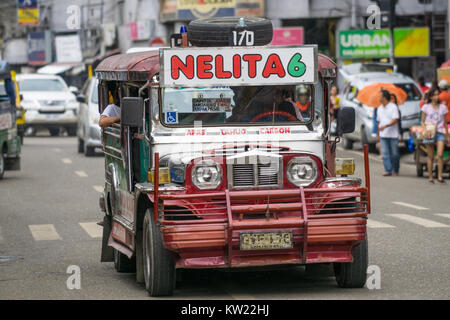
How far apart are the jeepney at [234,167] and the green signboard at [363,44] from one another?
107 feet

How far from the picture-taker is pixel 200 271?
11.1m

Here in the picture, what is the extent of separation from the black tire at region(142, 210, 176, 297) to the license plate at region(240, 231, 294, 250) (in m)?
0.64

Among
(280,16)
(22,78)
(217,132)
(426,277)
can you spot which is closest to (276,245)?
(217,132)

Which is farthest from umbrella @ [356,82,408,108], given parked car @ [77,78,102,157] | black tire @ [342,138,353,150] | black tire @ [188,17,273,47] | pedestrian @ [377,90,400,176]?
black tire @ [188,17,273,47]

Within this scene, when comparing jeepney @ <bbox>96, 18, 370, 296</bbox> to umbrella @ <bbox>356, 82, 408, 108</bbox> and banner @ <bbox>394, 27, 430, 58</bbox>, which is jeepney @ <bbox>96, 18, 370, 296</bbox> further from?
banner @ <bbox>394, 27, 430, 58</bbox>

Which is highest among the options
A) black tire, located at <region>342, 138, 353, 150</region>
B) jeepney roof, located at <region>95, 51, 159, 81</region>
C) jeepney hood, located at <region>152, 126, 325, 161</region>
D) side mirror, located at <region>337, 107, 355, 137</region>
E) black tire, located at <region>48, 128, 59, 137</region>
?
jeepney roof, located at <region>95, 51, 159, 81</region>

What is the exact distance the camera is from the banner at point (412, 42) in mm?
43406

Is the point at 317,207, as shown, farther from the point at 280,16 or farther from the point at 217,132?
the point at 280,16

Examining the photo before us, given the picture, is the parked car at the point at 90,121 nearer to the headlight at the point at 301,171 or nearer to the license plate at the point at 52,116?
the license plate at the point at 52,116

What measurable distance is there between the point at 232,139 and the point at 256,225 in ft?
3.40

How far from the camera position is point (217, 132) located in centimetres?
1005

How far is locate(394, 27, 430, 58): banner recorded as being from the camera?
142ft

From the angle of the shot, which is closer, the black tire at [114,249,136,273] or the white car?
the black tire at [114,249,136,273]

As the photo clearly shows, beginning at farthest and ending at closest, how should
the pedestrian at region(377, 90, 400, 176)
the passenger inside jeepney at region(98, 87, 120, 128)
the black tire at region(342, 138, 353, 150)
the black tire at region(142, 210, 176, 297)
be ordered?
the black tire at region(342, 138, 353, 150)
the pedestrian at region(377, 90, 400, 176)
the passenger inside jeepney at region(98, 87, 120, 128)
the black tire at region(142, 210, 176, 297)
